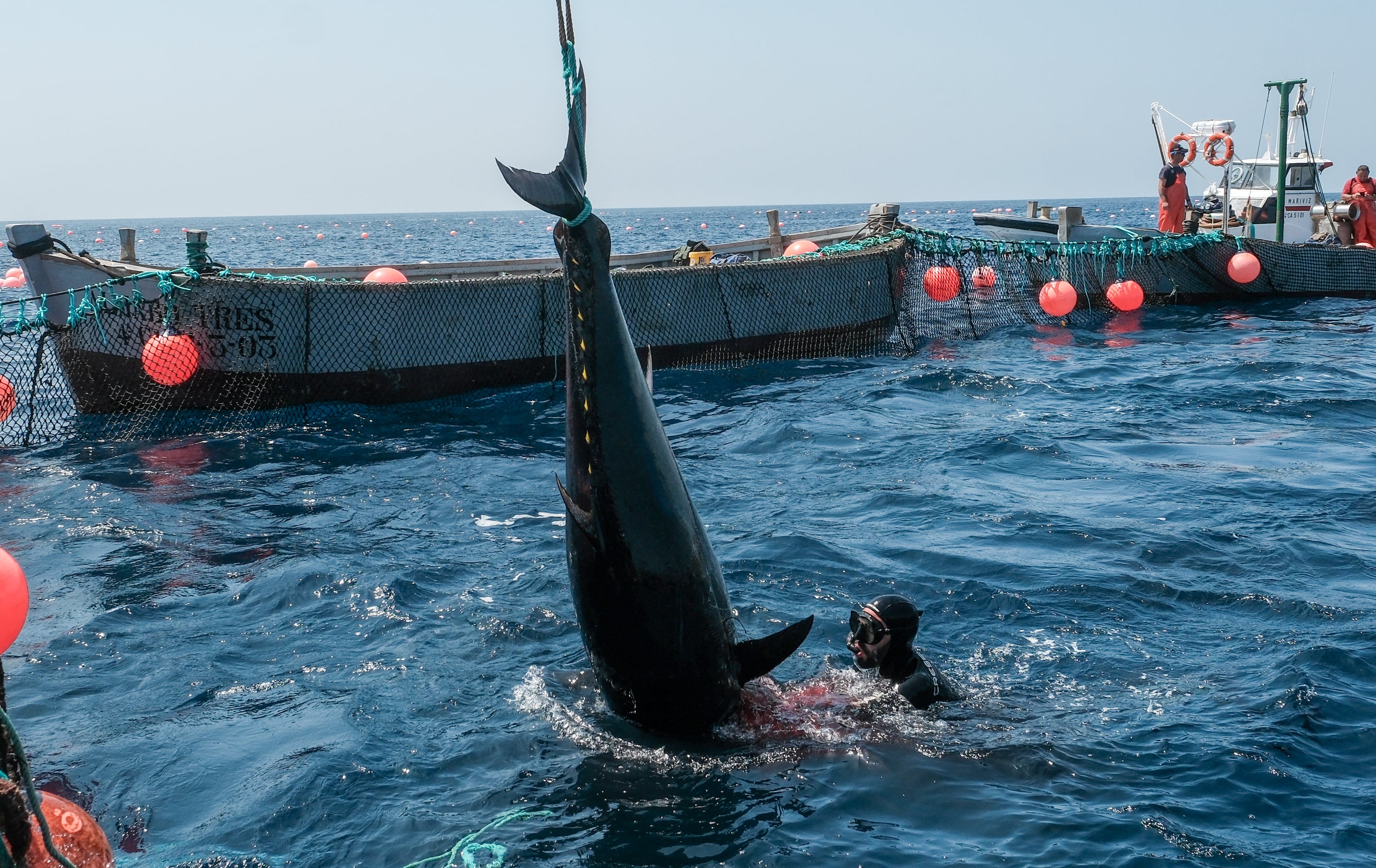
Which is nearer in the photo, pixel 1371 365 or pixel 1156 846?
pixel 1156 846

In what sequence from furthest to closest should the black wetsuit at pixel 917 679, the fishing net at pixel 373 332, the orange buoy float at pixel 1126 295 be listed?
the orange buoy float at pixel 1126 295, the fishing net at pixel 373 332, the black wetsuit at pixel 917 679

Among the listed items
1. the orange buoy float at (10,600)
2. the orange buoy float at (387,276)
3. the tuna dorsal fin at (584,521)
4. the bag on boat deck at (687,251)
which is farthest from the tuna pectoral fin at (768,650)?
the bag on boat deck at (687,251)

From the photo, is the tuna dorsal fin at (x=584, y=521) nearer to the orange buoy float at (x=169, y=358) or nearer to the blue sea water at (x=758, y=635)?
the blue sea water at (x=758, y=635)

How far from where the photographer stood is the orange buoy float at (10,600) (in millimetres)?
4324

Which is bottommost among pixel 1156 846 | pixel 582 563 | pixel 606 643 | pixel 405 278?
pixel 1156 846

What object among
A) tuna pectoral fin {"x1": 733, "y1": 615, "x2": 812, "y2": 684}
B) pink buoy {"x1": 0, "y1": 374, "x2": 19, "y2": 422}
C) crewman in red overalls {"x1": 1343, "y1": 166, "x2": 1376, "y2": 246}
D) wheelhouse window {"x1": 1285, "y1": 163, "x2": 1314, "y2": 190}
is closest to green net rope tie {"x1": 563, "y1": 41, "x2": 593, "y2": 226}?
tuna pectoral fin {"x1": 733, "y1": 615, "x2": 812, "y2": 684}

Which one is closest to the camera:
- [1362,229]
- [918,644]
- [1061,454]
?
[918,644]

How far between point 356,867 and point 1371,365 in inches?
638

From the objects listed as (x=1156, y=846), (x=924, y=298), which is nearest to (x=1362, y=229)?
(x=924, y=298)

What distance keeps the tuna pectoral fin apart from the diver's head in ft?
2.54

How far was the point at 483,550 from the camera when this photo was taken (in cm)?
870

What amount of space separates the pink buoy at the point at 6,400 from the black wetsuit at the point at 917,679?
32.0 ft

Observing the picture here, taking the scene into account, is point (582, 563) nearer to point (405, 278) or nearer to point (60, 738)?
point (60, 738)

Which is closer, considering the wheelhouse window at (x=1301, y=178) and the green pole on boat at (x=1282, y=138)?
the green pole on boat at (x=1282, y=138)
